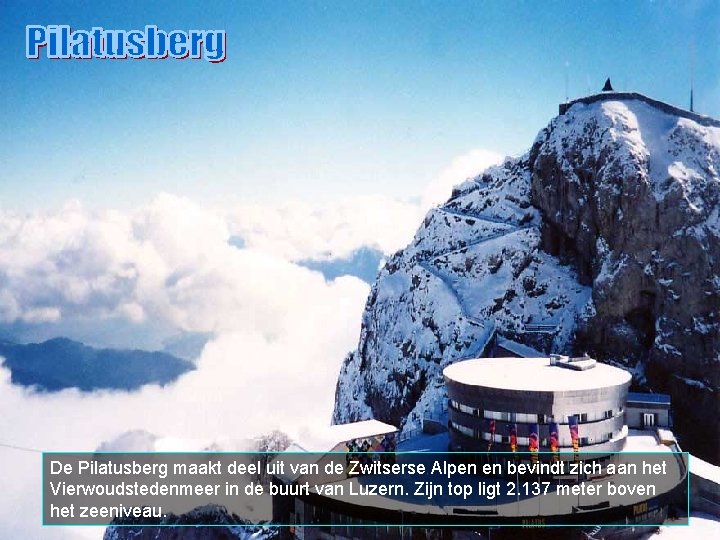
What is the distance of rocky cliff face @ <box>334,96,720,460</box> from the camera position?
73.9 meters

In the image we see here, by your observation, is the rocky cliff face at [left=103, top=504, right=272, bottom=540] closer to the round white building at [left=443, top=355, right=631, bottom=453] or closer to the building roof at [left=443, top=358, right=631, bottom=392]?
the round white building at [left=443, top=355, right=631, bottom=453]

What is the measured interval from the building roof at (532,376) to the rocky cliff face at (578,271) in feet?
80.9

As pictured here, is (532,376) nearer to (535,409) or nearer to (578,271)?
(535,409)

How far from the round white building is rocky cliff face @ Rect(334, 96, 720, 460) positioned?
2947 centimetres

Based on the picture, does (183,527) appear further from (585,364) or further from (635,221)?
(635,221)

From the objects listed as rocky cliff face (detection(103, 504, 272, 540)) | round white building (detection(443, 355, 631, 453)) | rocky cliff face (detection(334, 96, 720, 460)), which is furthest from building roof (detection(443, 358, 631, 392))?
rocky cliff face (detection(103, 504, 272, 540))

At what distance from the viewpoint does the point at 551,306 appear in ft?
286

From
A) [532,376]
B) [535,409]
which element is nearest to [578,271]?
[532,376]

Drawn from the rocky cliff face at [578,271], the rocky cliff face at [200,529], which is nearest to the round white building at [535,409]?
the rocky cliff face at [200,529]

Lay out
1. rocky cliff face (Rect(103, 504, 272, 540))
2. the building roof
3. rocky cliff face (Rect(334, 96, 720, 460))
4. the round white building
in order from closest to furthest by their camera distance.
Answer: the round white building < the building roof < rocky cliff face (Rect(103, 504, 272, 540)) < rocky cliff face (Rect(334, 96, 720, 460))

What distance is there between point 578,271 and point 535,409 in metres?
48.9

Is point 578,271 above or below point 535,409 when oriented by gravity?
above

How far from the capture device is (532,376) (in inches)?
1944

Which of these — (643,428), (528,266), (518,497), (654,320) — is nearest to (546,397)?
(518,497)
